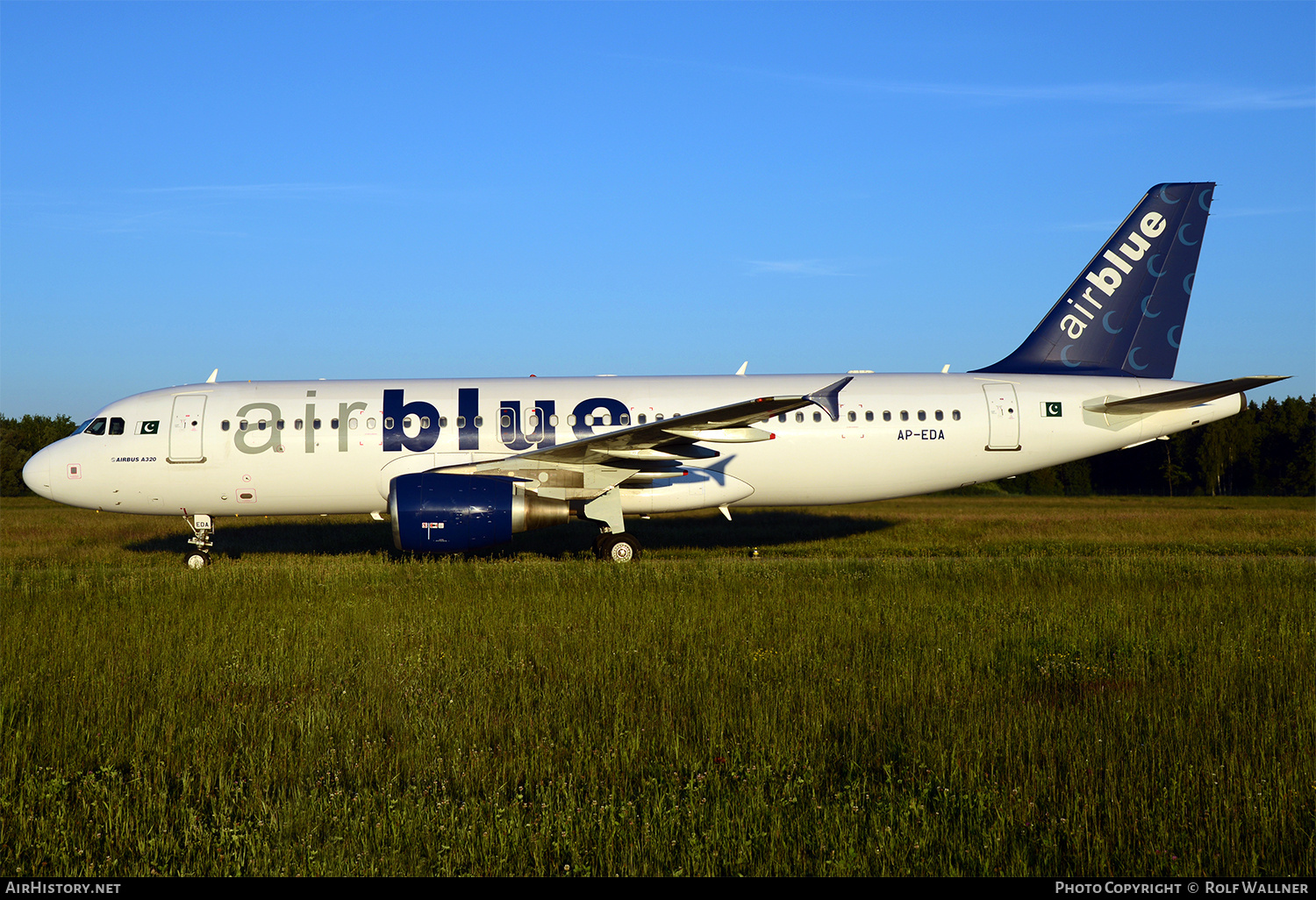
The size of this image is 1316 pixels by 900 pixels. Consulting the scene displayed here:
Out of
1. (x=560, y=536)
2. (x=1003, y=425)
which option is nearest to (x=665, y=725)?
(x=1003, y=425)

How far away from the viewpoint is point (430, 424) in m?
16.1

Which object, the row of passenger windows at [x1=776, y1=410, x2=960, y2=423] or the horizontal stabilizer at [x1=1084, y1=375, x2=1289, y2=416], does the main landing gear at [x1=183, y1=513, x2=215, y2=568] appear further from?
the horizontal stabilizer at [x1=1084, y1=375, x2=1289, y2=416]

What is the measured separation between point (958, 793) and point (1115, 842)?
2.41ft

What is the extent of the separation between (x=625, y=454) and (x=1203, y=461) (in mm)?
56668

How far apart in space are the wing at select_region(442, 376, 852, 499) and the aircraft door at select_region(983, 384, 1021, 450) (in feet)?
10.7

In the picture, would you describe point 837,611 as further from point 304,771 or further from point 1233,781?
point 304,771

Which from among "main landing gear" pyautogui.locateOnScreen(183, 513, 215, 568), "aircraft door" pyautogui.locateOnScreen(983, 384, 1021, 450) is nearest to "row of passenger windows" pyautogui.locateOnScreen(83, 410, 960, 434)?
"aircraft door" pyautogui.locateOnScreen(983, 384, 1021, 450)

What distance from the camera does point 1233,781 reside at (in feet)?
15.5

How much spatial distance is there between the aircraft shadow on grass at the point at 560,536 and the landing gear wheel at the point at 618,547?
4.38 feet

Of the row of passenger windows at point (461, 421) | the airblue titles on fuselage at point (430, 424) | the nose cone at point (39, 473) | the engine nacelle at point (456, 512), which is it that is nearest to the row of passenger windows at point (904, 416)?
the row of passenger windows at point (461, 421)

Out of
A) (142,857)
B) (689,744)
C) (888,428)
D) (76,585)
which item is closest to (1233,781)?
(689,744)

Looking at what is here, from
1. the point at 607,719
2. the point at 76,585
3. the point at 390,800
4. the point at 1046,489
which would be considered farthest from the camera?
the point at 1046,489

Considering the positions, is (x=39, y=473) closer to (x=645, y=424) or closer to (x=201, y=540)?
(x=201, y=540)

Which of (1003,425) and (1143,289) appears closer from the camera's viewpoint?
(1003,425)
